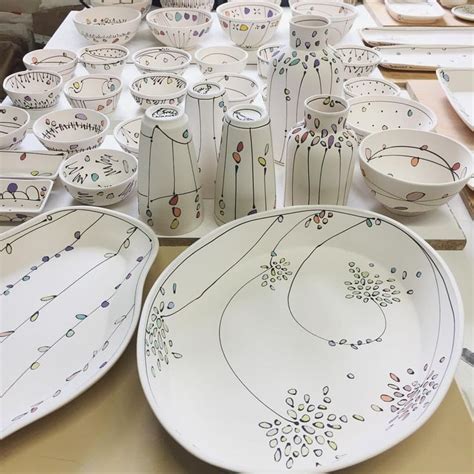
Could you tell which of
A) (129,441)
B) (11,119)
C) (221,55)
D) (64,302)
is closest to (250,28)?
(221,55)

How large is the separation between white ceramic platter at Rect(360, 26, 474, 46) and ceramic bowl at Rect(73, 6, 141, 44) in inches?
22.0

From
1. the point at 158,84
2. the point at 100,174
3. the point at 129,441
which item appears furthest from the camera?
the point at 158,84

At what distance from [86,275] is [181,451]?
0.29 m

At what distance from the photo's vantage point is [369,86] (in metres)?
1.11

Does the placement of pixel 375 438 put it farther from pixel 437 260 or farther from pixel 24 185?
pixel 24 185

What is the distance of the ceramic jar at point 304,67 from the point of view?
85cm

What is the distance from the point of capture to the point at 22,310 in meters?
0.71

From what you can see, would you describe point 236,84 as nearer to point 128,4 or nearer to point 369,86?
point 369,86

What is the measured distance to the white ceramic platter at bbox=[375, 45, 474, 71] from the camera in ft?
4.25

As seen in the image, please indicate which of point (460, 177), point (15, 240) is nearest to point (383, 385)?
point (460, 177)

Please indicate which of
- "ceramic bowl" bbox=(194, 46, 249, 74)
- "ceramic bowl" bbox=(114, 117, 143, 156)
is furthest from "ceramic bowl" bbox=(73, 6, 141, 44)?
"ceramic bowl" bbox=(114, 117, 143, 156)

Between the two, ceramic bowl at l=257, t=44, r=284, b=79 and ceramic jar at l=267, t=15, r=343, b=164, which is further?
ceramic bowl at l=257, t=44, r=284, b=79

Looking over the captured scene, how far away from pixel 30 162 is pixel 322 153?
1.62 ft

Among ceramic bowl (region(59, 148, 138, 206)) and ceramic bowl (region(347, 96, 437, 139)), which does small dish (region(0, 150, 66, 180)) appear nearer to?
ceramic bowl (region(59, 148, 138, 206))
